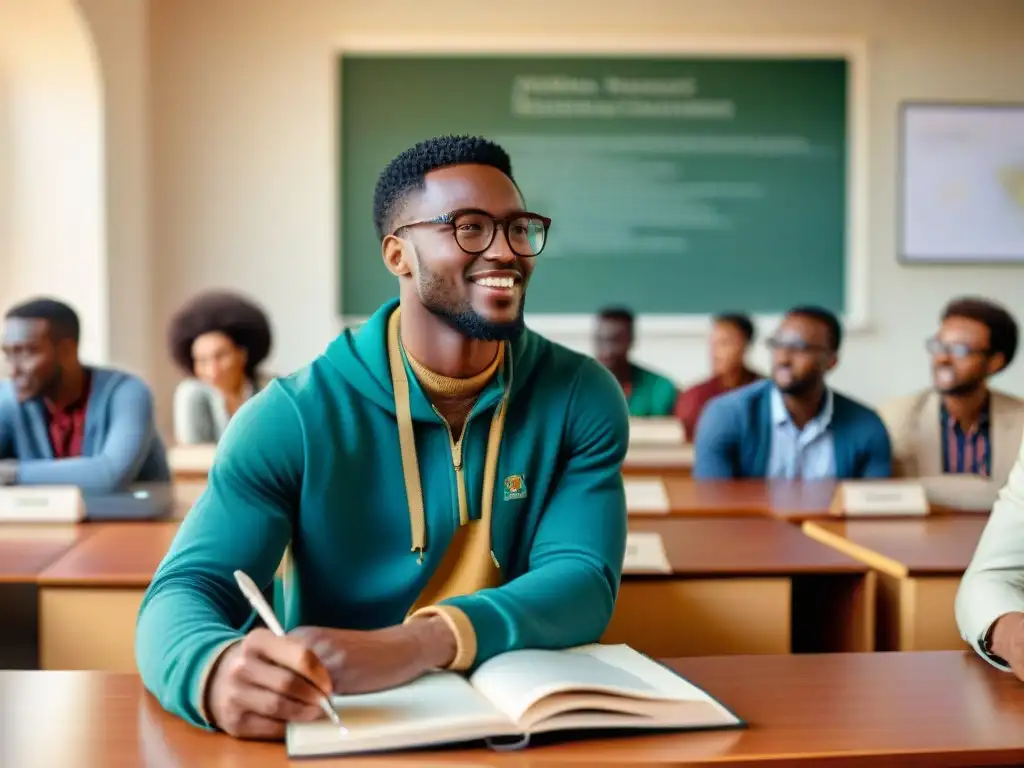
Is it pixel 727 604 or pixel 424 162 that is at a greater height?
pixel 424 162

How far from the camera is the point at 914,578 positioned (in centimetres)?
227

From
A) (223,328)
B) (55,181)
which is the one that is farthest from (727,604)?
(55,181)

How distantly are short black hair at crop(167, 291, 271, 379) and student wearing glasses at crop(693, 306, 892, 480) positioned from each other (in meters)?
1.79

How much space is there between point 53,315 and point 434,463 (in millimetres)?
2294

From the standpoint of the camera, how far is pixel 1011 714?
1.31m

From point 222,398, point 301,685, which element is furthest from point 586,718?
point 222,398

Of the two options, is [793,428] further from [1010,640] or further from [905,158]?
[905,158]

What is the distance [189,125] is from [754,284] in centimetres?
317

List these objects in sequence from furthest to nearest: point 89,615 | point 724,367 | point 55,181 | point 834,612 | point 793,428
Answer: point 724,367
point 55,181
point 793,428
point 834,612
point 89,615

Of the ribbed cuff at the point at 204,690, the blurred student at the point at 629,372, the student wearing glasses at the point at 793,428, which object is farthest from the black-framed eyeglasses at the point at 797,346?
the ribbed cuff at the point at 204,690

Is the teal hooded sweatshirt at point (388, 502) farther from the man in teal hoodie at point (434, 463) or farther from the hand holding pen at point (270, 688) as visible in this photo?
the hand holding pen at point (270, 688)

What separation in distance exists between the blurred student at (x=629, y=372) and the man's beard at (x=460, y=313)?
3.85 meters

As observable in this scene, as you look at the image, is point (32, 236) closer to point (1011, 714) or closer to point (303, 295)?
point (303, 295)

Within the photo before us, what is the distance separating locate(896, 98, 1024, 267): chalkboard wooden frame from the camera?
22.2 ft
